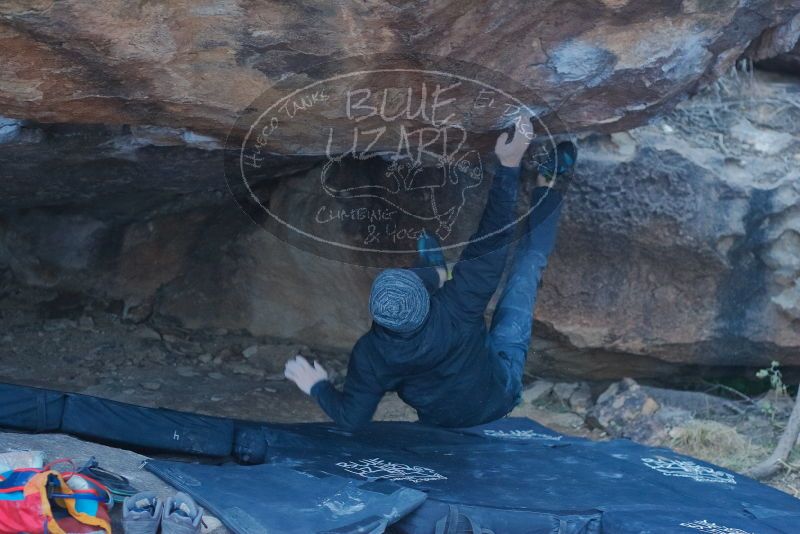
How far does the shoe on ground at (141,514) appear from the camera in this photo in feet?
8.02

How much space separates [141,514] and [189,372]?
7.22ft

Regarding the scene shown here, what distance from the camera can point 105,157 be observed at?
3.62 meters

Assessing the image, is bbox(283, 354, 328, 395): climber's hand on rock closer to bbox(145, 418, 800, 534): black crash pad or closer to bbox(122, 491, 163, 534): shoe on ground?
bbox(145, 418, 800, 534): black crash pad

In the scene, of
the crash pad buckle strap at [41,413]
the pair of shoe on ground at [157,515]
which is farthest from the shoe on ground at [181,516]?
the crash pad buckle strap at [41,413]

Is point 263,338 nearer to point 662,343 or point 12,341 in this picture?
point 12,341

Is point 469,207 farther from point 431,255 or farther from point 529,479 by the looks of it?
point 529,479

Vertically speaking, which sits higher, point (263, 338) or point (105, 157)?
point (105, 157)

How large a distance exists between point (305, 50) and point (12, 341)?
106 inches

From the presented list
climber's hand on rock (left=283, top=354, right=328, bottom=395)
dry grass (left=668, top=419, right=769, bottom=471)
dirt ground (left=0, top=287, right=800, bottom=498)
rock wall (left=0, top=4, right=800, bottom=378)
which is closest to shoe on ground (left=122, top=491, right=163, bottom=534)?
climber's hand on rock (left=283, top=354, right=328, bottom=395)

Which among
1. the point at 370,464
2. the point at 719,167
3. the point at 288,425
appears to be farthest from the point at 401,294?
the point at 719,167

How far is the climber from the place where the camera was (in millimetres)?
2854

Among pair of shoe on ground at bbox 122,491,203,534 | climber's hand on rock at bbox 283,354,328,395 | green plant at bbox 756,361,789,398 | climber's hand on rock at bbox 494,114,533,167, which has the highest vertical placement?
climber's hand on rock at bbox 494,114,533,167

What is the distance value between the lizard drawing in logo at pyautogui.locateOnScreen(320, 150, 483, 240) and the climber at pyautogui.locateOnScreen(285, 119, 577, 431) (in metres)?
0.35

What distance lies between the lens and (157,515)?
8.11 feet
